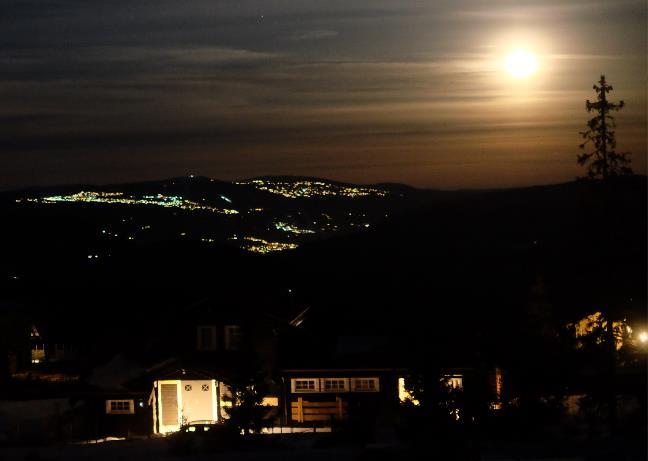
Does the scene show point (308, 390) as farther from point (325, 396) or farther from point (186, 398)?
point (186, 398)

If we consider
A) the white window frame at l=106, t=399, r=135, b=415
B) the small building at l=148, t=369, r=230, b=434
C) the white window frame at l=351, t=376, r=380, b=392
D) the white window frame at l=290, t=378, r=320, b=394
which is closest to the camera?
the white window frame at l=106, t=399, r=135, b=415

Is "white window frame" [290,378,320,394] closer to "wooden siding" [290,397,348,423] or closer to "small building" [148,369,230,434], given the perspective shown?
"wooden siding" [290,397,348,423]

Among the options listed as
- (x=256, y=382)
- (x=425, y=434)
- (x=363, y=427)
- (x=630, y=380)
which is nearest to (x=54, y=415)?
(x=256, y=382)

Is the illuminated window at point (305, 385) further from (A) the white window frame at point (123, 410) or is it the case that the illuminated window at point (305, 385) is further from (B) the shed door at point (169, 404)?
(A) the white window frame at point (123, 410)

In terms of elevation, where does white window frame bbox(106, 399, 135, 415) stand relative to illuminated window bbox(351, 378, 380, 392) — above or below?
below

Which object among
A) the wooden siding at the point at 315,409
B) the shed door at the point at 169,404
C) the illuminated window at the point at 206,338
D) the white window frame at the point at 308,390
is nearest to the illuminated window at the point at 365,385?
the wooden siding at the point at 315,409

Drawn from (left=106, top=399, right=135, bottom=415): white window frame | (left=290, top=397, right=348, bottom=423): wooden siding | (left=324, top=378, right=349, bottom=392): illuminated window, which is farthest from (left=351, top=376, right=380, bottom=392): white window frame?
(left=106, top=399, right=135, bottom=415): white window frame

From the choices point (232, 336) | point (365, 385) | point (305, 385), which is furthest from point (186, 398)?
point (365, 385)
